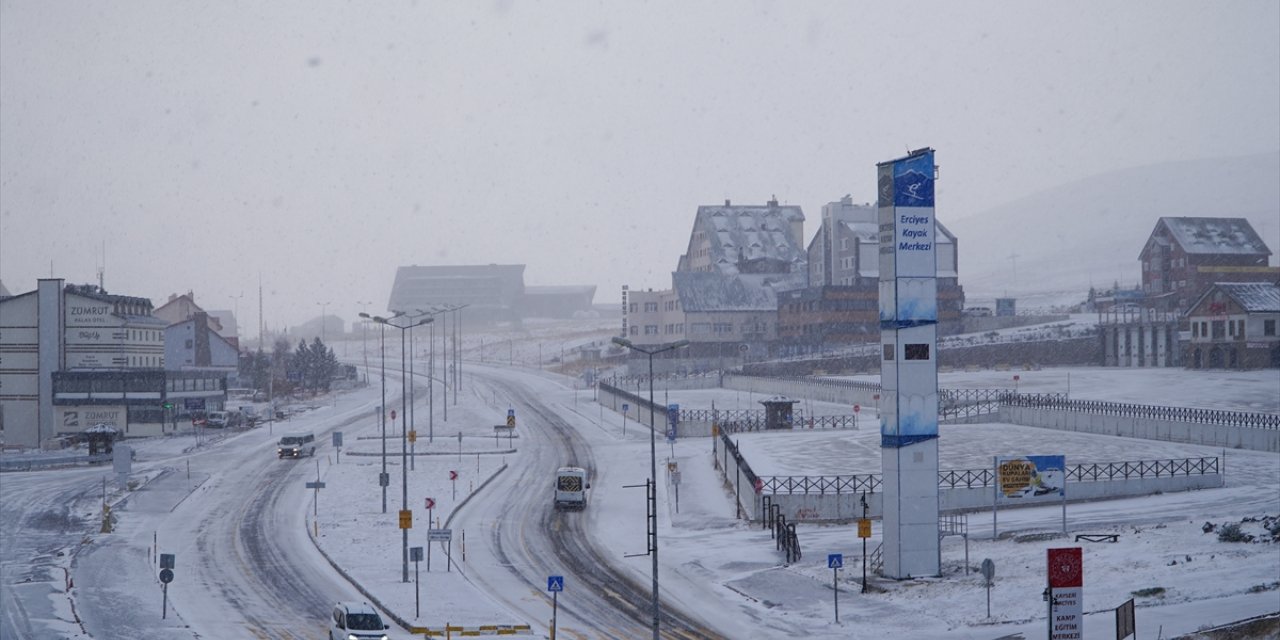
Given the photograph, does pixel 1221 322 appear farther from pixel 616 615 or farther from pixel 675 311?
pixel 616 615

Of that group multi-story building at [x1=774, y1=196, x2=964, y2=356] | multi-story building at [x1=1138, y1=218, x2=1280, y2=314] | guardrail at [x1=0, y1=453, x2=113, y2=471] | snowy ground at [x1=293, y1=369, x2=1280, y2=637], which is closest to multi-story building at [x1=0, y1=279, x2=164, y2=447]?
guardrail at [x1=0, y1=453, x2=113, y2=471]

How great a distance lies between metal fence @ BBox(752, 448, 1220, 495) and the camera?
5266 centimetres

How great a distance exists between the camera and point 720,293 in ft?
443

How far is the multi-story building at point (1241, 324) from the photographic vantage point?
3561 inches

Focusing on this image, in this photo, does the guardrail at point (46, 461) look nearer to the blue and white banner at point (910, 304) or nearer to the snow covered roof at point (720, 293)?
the blue and white banner at point (910, 304)

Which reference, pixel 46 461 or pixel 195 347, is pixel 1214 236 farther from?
pixel 46 461

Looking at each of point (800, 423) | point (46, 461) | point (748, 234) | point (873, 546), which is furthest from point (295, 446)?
point (748, 234)

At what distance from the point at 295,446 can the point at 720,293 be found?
67.2 m

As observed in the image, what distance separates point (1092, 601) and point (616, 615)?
13170 millimetres

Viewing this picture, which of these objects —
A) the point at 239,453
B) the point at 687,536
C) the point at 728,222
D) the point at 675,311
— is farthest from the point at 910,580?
the point at 728,222

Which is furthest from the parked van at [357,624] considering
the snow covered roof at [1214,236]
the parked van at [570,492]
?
the snow covered roof at [1214,236]

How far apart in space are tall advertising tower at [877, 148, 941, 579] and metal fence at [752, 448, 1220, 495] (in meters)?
12.6

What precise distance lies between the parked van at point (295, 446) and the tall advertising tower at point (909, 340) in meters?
47.6

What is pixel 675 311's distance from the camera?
134250 mm
